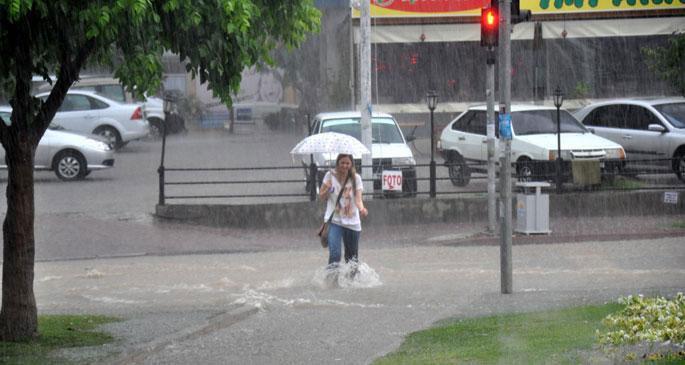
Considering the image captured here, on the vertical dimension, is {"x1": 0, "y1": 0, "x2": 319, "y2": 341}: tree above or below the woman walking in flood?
above

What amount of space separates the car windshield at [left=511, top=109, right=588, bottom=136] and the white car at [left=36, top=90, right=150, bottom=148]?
12436 mm

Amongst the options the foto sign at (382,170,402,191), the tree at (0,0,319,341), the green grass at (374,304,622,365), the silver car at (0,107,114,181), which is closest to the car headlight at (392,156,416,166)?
the foto sign at (382,170,402,191)

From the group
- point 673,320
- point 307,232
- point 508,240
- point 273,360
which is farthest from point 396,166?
point 673,320

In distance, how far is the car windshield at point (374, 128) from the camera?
20.6 metres

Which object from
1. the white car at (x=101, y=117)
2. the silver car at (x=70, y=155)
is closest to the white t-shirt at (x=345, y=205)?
the silver car at (x=70, y=155)

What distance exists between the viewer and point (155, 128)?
34.8m

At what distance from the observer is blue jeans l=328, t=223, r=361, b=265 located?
12.9 meters

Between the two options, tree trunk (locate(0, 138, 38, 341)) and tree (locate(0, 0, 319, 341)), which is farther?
tree trunk (locate(0, 138, 38, 341))

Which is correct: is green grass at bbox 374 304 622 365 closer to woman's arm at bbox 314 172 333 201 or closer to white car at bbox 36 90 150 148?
woman's arm at bbox 314 172 333 201

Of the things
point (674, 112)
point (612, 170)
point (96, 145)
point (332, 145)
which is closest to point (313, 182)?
point (612, 170)

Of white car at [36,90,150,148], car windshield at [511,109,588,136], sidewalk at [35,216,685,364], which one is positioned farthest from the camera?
white car at [36,90,150,148]

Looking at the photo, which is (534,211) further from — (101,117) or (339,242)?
(101,117)

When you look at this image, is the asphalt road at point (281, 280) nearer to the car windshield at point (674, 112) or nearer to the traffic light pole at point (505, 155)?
the traffic light pole at point (505, 155)

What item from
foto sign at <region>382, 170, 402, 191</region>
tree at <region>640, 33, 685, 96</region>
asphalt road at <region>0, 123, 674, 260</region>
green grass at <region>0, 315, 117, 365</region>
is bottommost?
green grass at <region>0, 315, 117, 365</region>
